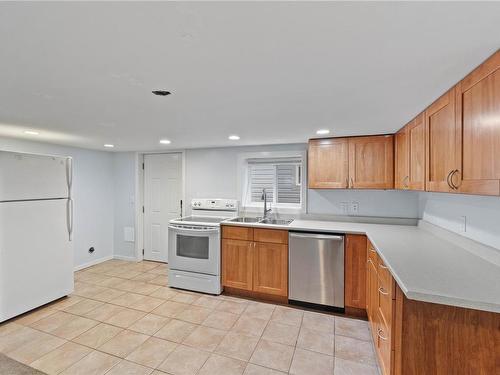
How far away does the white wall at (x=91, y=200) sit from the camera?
4109mm

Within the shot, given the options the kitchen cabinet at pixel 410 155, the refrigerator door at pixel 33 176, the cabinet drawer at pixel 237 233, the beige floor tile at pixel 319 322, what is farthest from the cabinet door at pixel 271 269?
the refrigerator door at pixel 33 176

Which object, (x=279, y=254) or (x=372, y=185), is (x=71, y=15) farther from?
(x=372, y=185)

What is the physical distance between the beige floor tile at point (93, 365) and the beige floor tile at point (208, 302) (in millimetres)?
1102

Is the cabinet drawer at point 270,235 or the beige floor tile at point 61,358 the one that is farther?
the cabinet drawer at point 270,235

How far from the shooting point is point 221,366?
2.01 meters

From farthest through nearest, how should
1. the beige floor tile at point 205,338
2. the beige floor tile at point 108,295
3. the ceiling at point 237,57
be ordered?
the beige floor tile at point 108,295
the beige floor tile at point 205,338
the ceiling at point 237,57

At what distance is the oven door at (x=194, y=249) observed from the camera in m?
3.32

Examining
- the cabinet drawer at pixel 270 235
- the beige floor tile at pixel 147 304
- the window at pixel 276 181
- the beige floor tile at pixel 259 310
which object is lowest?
the beige floor tile at pixel 259 310

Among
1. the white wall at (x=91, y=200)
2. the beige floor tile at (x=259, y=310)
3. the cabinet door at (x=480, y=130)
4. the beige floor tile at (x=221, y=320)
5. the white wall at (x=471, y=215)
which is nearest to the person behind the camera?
the cabinet door at (x=480, y=130)

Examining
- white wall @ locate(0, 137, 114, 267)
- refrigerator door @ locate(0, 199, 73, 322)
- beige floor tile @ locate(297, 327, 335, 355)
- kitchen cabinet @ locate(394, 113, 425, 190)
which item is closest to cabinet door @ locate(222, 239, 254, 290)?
beige floor tile @ locate(297, 327, 335, 355)

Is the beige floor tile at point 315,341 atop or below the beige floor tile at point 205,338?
below

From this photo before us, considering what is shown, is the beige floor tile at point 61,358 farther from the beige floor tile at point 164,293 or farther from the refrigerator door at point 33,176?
the refrigerator door at point 33,176

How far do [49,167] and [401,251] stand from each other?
12.5 feet

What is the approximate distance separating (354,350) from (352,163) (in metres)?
1.97
